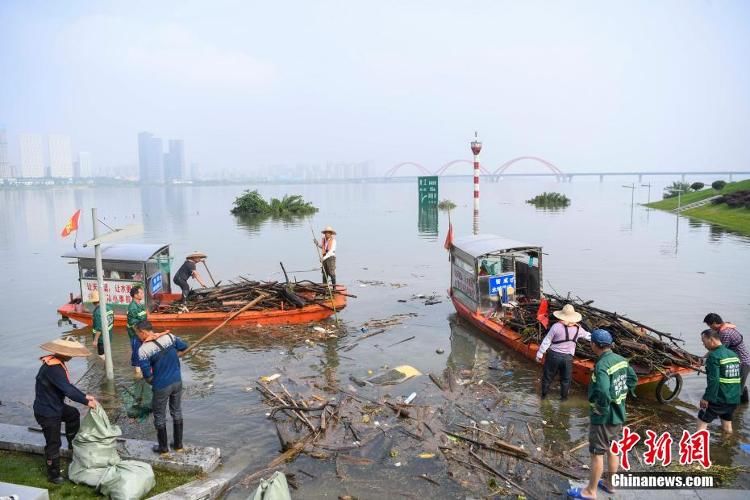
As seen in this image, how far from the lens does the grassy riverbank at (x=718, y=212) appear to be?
3747cm

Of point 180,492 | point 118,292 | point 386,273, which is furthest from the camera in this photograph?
point 386,273

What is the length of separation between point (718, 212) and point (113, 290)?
1884 inches

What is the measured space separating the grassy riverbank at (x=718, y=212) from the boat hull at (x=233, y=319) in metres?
31.2

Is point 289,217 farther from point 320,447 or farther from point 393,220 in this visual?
point 320,447

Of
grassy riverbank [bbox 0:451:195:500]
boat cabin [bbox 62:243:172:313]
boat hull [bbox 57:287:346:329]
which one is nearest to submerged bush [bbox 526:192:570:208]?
boat hull [bbox 57:287:346:329]

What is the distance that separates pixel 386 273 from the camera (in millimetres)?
22609

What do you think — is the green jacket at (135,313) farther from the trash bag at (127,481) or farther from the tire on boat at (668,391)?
the tire on boat at (668,391)

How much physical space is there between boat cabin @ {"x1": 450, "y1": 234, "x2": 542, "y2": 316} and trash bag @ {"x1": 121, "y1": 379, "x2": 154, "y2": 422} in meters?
7.51

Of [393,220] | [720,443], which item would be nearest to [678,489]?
[720,443]

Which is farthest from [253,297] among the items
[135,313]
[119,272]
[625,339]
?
[625,339]

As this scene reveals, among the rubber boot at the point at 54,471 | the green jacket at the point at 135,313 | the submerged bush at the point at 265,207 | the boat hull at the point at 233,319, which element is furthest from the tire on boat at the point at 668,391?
the submerged bush at the point at 265,207

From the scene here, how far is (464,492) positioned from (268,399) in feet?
13.3

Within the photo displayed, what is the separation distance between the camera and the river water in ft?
28.8

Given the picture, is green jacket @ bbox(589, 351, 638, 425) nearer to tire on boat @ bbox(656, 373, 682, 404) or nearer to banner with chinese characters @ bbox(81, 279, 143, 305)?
tire on boat @ bbox(656, 373, 682, 404)
